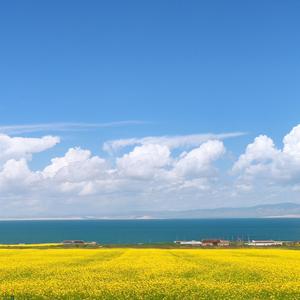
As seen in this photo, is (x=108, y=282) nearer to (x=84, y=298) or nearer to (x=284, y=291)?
(x=84, y=298)

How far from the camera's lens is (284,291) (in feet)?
102

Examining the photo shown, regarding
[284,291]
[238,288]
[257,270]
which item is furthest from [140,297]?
[257,270]

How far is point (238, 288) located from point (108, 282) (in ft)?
30.8

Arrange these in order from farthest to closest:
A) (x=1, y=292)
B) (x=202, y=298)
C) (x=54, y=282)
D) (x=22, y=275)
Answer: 1. (x=22, y=275)
2. (x=54, y=282)
3. (x=1, y=292)
4. (x=202, y=298)

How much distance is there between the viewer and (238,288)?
32.0 metres

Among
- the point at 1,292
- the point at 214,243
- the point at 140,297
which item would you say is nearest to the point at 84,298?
the point at 140,297

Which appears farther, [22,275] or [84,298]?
[22,275]

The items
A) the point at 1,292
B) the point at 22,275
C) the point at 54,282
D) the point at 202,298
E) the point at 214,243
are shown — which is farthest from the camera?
the point at 214,243

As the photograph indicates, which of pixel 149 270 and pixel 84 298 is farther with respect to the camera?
pixel 149 270

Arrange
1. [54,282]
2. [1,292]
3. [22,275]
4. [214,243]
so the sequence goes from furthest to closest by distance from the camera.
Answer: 1. [214,243]
2. [22,275]
3. [54,282]
4. [1,292]

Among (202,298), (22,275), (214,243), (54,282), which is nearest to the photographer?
(202,298)

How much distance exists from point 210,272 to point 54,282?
14.6 meters

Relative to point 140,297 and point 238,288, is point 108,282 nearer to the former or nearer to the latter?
point 140,297

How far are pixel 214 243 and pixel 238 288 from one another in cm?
10859
